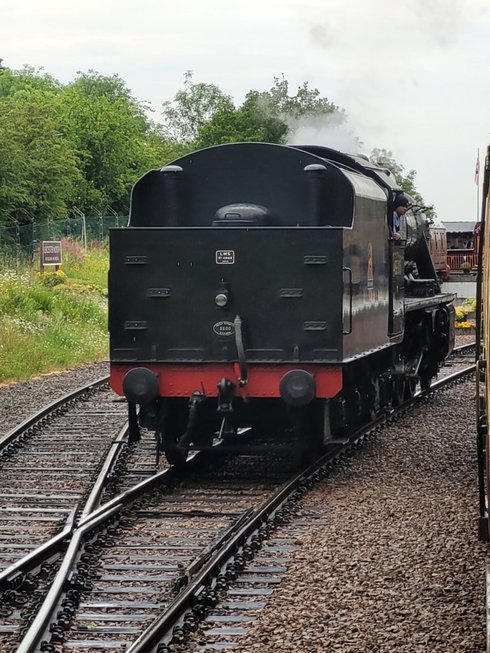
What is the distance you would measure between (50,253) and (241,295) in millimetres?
21158

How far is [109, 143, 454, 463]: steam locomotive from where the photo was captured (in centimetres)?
1093

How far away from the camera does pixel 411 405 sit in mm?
16734

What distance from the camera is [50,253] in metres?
31.6

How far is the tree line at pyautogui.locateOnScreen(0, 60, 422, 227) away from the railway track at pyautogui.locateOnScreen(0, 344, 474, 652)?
33.8 feet

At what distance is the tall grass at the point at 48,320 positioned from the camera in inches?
846

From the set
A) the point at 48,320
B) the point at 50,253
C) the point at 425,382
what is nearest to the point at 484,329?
the point at 425,382

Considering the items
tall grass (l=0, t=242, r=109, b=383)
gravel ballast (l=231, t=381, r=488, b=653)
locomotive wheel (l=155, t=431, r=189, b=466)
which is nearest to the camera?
gravel ballast (l=231, t=381, r=488, b=653)

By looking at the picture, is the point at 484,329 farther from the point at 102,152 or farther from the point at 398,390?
the point at 102,152

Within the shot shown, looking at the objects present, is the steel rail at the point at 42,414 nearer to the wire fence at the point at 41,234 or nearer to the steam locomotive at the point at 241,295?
the steam locomotive at the point at 241,295

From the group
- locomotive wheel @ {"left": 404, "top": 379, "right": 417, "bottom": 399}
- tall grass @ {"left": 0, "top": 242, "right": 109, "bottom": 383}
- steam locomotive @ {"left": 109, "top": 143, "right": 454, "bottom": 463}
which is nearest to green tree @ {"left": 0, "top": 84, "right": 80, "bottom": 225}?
tall grass @ {"left": 0, "top": 242, "right": 109, "bottom": 383}

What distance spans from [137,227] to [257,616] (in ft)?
17.3

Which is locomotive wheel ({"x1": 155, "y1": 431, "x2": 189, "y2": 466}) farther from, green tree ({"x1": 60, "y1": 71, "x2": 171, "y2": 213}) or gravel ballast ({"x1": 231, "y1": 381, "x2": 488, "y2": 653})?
green tree ({"x1": 60, "y1": 71, "x2": 171, "y2": 213})

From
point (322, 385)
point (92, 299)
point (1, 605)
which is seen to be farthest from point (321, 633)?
point (92, 299)

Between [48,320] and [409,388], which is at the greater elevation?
[48,320]
